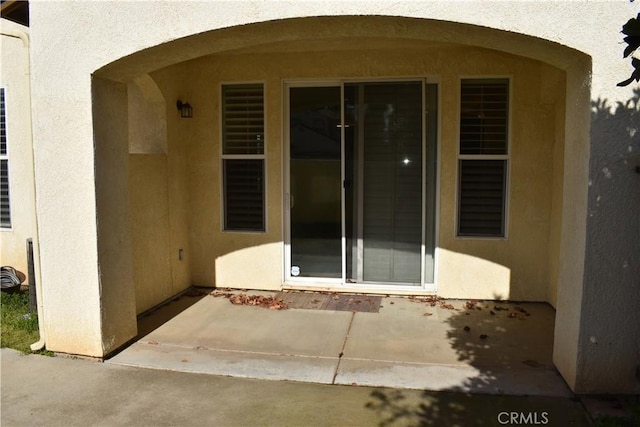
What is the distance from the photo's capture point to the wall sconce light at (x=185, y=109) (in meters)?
6.49

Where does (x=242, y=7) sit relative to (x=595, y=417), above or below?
above

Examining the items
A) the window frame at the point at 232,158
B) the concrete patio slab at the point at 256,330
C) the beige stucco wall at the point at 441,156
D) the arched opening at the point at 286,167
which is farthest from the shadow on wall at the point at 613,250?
the window frame at the point at 232,158

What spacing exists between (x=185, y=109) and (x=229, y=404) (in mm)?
4138

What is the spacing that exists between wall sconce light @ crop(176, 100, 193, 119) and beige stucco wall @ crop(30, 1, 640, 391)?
2.03 m

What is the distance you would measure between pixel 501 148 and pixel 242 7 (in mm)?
3714

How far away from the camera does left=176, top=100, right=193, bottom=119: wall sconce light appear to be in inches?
255

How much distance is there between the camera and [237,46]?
14.0 ft

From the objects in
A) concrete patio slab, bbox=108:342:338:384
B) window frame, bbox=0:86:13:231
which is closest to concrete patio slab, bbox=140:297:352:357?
concrete patio slab, bbox=108:342:338:384

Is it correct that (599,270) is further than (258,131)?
No

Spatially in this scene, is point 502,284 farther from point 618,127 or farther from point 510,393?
point 618,127

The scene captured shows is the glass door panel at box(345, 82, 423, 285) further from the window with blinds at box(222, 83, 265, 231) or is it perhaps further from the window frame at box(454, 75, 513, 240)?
the window with blinds at box(222, 83, 265, 231)

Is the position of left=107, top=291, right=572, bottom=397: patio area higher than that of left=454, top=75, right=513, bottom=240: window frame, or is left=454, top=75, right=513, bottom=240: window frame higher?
left=454, top=75, right=513, bottom=240: window frame

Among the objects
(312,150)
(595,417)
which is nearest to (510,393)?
(595,417)

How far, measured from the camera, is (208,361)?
14.7ft
